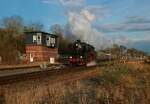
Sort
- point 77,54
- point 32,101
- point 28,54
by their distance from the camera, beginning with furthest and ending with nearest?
1. point 28,54
2. point 77,54
3. point 32,101

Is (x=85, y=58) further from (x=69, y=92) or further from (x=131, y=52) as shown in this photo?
(x=131, y=52)

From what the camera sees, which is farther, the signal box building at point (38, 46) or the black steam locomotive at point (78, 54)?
the signal box building at point (38, 46)

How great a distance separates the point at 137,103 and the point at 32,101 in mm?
4280

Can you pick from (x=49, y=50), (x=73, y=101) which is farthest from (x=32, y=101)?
(x=49, y=50)

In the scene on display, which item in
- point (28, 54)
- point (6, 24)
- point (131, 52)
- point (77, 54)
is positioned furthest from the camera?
point (131, 52)

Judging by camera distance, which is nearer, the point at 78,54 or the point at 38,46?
the point at 78,54

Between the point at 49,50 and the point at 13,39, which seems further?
the point at 13,39

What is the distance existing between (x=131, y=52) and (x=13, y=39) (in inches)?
2083

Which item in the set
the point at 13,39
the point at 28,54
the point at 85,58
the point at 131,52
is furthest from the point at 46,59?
the point at 131,52

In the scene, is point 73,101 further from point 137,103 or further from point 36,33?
point 36,33

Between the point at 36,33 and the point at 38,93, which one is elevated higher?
the point at 36,33

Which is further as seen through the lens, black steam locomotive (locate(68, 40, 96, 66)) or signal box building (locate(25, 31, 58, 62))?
signal box building (locate(25, 31, 58, 62))

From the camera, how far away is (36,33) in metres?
75.3

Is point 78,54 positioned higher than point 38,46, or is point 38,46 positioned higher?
point 38,46
